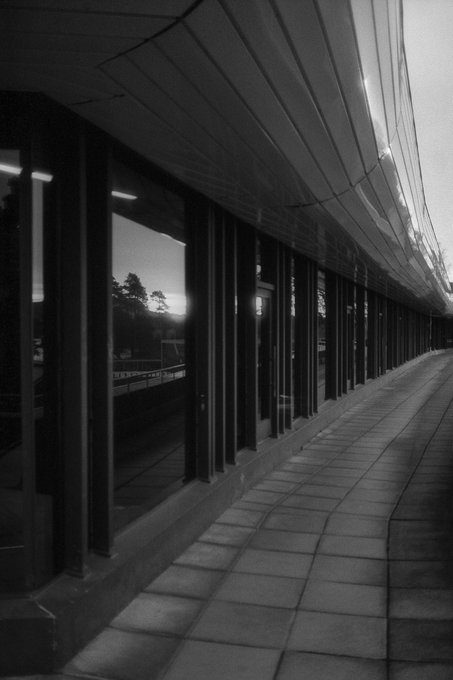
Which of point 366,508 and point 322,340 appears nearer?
point 366,508

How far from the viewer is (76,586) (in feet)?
10.1

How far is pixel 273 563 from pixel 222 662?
1.35 meters

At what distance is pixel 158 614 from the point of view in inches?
134

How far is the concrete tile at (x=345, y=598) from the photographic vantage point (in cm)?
348

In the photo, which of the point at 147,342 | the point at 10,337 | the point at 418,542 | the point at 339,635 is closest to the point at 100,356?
the point at 10,337

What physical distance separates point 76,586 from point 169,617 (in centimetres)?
56

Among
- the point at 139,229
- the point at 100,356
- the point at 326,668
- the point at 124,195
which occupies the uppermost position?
the point at 124,195

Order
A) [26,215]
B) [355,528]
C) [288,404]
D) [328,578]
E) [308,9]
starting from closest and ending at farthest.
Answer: [308,9]
[26,215]
[328,578]
[355,528]
[288,404]

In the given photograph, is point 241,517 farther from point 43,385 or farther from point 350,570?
point 43,385

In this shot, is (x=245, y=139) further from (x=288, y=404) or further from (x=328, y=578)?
(x=288, y=404)

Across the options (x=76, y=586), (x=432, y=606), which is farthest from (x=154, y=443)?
(x=432, y=606)

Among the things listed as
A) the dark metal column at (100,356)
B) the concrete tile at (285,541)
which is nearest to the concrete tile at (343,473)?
the concrete tile at (285,541)

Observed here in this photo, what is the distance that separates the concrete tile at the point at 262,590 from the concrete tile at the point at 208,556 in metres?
0.23

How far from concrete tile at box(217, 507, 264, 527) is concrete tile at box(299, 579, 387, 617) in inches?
49.1
